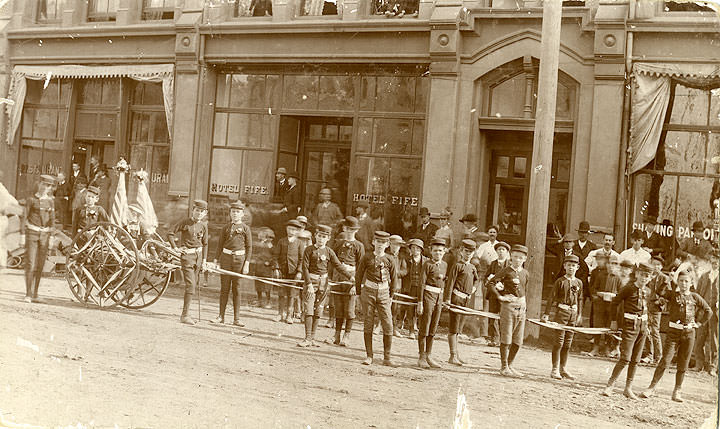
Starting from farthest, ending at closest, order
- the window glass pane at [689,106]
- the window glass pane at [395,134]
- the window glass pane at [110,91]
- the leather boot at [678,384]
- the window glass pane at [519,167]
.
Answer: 1. the window glass pane at [395,134]
2. the window glass pane at [110,91]
3. the window glass pane at [519,167]
4. the window glass pane at [689,106]
5. the leather boot at [678,384]

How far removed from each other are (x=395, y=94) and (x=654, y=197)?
241 cm

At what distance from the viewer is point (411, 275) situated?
514 cm

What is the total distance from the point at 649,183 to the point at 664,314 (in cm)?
114

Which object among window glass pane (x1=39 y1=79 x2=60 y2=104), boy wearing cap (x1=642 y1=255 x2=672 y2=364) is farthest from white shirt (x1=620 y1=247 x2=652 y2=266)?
window glass pane (x1=39 y1=79 x2=60 y2=104)

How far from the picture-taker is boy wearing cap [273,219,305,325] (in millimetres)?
5156

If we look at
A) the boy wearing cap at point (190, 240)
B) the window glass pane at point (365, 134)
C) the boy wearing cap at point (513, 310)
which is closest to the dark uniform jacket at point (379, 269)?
the boy wearing cap at point (513, 310)

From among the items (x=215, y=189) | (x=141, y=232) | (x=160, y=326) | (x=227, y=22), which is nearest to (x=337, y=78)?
(x=227, y=22)

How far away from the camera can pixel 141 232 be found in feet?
17.8

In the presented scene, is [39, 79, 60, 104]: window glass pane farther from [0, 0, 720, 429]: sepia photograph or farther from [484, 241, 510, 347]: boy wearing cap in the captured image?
[484, 241, 510, 347]: boy wearing cap

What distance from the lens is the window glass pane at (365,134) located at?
5547mm

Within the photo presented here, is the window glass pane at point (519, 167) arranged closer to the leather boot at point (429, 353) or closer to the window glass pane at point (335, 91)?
the leather boot at point (429, 353)

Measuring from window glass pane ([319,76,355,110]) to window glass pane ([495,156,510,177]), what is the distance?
149 cm

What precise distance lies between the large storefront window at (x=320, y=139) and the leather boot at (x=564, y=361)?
164 cm

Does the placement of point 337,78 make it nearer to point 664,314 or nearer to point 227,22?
point 227,22
